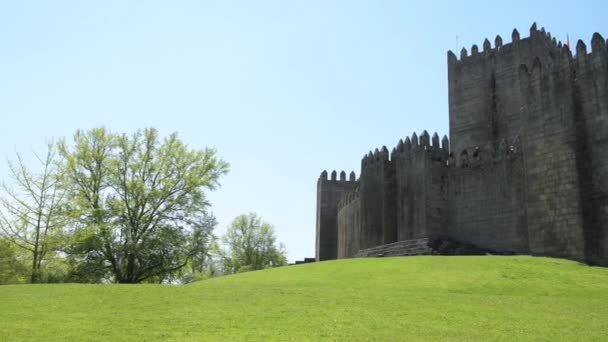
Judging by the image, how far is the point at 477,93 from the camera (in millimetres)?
42281

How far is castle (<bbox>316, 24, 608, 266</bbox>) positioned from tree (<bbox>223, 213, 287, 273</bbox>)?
1905cm

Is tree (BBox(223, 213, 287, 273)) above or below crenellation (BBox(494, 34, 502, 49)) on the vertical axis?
below

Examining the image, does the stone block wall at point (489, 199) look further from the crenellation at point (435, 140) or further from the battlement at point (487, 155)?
the crenellation at point (435, 140)

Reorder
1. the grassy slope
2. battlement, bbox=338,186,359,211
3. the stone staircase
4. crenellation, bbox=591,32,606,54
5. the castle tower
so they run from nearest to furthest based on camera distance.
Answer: the grassy slope → crenellation, bbox=591,32,606,54 → the stone staircase → battlement, bbox=338,186,359,211 → the castle tower

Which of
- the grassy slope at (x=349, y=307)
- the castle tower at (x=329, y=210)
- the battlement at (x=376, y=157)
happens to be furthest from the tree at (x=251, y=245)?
the grassy slope at (x=349, y=307)

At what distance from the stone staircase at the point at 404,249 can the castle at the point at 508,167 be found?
0.98 meters

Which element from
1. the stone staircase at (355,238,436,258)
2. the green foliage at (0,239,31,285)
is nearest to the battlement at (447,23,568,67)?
the stone staircase at (355,238,436,258)

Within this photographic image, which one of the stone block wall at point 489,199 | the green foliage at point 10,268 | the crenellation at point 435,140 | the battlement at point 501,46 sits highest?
the battlement at point 501,46

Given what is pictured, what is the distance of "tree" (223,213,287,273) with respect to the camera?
66.3 meters

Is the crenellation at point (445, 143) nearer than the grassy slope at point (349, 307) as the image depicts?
No

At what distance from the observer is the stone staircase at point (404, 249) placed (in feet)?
101

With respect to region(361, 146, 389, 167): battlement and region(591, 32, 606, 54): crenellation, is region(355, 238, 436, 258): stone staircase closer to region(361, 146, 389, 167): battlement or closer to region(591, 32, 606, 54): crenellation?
region(361, 146, 389, 167): battlement

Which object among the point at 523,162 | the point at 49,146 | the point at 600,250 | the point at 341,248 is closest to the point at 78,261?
the point at 49,146

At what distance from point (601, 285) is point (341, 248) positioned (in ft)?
107
